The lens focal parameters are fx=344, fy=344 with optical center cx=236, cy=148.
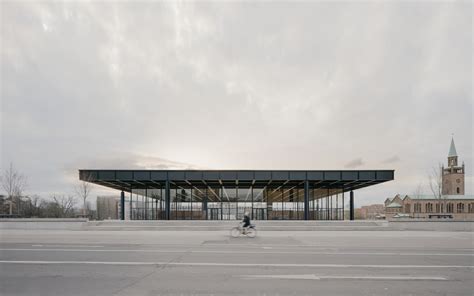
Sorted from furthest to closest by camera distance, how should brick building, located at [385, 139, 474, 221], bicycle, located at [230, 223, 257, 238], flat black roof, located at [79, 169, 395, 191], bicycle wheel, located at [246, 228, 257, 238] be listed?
brick building, located at [385, 139, 474, 221] < flat black roof, located at [79, 169, 395, 191] < bicycle wheel, located at [246, 228, 257, 238] < bicycle, located at [230, 223, 257, 238]

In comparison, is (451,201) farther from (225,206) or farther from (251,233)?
(251,233)

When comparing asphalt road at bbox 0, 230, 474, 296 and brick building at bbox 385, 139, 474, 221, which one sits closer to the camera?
asphalt road at bbox 0, 230, 474, 296

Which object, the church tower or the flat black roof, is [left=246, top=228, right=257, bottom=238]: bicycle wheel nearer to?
the flat black roof

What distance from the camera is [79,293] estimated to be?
296 inches

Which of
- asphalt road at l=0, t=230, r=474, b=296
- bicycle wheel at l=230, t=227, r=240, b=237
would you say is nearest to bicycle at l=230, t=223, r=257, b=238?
bicycle wheel at l=230, t=227, r=240, b=237

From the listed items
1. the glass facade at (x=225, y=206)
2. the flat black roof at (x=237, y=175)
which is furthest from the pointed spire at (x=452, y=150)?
the flat black roof at (x=237, y=175)

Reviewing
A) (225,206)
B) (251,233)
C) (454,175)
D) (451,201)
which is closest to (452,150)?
(454,175)

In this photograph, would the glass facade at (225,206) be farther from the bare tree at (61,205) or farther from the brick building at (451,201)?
the brick building at (451,201)

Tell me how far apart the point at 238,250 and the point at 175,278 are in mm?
6127

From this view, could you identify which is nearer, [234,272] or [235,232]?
[234,272]

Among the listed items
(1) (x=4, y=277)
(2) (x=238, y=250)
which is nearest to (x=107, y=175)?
(2) (x=238, y=250)

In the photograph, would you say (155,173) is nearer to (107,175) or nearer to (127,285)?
(107,175)

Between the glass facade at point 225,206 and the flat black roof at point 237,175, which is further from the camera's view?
the glass facade at point 225,206

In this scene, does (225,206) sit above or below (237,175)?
below
